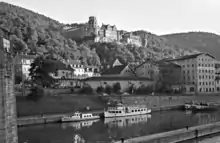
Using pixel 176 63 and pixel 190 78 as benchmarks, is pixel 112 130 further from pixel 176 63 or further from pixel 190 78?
pixel 176 63

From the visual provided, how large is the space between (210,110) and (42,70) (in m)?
35.6

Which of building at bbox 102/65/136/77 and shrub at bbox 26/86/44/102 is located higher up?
building at bbox 102/65/136/77

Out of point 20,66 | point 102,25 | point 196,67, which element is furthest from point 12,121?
point 102,25

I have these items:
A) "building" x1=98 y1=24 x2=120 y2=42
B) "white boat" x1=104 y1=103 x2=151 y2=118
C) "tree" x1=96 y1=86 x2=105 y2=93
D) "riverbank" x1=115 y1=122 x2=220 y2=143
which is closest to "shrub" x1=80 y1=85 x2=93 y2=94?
"tree" x1=96 y1=86 x2=105 y2=93

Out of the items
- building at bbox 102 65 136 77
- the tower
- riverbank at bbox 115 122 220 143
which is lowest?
riverbank at bbox 115 122 220 143

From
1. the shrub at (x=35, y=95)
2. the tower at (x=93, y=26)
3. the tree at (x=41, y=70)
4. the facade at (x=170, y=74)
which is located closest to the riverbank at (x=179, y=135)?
the shrub at (x=35, y=95)

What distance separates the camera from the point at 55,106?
149ft

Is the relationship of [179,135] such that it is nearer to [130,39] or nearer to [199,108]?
[199,108]

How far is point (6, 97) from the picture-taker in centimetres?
1192

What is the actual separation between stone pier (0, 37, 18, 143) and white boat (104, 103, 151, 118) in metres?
34.2

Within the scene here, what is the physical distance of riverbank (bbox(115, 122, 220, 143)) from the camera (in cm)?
2391

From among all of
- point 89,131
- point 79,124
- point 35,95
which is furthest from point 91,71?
point 89,131

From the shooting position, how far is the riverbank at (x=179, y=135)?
23.9 m

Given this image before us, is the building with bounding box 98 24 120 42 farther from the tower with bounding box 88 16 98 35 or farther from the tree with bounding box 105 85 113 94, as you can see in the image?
the tree with bounding box 105 85 113 94
